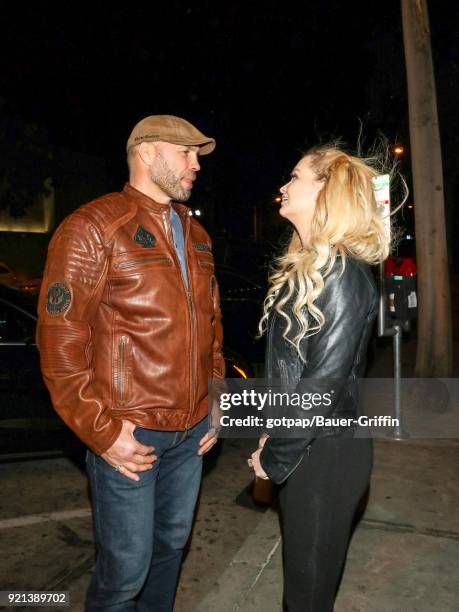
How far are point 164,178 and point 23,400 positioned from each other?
9.55ft

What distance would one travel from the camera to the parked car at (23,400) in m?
4.66

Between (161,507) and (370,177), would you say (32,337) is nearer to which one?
(161,507)

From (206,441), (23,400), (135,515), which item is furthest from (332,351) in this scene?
(23,400)

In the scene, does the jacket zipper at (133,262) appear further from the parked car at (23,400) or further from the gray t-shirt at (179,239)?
the parked car at (23,400)

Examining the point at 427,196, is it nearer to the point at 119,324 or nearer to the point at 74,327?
the point at 119,324

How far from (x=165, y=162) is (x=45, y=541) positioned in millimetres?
2692

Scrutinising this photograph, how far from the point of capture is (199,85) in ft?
71.8

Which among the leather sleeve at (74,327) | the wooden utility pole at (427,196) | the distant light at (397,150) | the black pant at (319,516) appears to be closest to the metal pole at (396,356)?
the wooden utility pole at (427,196)

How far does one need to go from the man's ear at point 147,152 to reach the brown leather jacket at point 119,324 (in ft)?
0.41

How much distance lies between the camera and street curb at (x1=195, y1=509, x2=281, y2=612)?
10.4 feet

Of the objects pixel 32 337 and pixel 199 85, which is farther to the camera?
pixel 199 85

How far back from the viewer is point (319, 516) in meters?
2.02

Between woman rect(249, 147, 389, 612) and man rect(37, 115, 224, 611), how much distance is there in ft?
1.32

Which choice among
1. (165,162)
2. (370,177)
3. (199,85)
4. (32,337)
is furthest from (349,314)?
(199,85)
